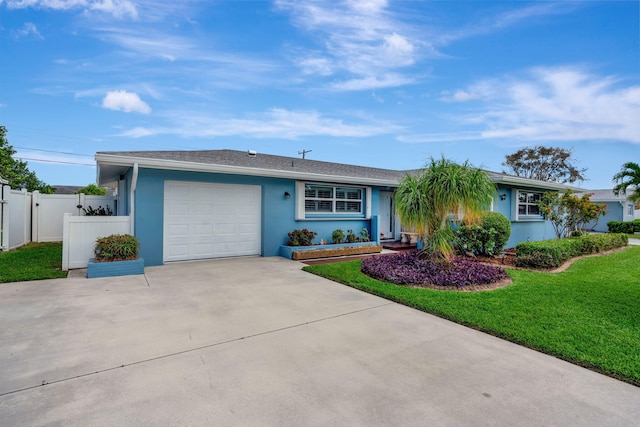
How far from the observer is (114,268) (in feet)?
21.3

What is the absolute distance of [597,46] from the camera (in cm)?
963

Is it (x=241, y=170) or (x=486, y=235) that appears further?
(x=486, y=235)

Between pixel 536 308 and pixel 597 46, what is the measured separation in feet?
32.5

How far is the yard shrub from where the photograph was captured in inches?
356

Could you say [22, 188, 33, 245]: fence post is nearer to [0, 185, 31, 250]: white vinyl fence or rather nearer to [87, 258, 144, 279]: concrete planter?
[0, 185, 31, 250]: white vinyl fence

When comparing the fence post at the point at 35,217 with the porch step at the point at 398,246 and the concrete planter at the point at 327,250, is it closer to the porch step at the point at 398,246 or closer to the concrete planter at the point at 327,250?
the concrete planter at the point at 327,250

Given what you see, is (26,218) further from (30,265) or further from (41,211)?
(30,265)

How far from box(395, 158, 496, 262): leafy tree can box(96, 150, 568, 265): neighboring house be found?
3495 mm

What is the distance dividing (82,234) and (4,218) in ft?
16.2

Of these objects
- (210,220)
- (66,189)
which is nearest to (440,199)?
(210,220)

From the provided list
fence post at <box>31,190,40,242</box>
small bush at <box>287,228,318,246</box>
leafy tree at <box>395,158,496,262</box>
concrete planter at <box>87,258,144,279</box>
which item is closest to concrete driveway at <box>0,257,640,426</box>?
concrete planter at <box>87,258,144,279</box>

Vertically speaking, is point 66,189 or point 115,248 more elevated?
point 66,189

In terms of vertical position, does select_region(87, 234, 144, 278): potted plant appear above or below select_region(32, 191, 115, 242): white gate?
below

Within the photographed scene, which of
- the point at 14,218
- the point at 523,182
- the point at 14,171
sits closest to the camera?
the point at 14,218
